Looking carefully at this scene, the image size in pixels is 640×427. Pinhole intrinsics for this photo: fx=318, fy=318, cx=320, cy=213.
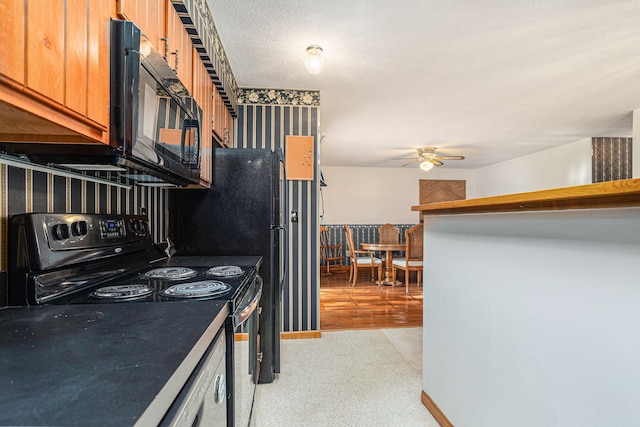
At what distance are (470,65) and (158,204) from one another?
8.42 feet

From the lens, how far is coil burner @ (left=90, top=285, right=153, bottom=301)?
1015mm

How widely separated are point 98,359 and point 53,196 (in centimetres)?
86

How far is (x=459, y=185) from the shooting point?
24.7ft

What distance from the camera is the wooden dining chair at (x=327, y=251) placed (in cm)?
637

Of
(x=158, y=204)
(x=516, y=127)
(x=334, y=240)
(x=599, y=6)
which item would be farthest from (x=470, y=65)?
(x=334, y=240)

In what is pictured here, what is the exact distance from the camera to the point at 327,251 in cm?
659

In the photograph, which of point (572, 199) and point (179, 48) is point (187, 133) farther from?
point (572, 199)

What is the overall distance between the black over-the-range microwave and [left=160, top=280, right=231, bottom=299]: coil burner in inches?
17.3

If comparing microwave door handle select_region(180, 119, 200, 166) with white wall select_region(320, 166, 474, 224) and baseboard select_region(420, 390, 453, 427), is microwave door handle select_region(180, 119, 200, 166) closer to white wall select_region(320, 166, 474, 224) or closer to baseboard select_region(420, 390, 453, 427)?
baseboard select_region(420, 390, 453, 427)

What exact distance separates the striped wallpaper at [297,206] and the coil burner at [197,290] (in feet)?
6.00

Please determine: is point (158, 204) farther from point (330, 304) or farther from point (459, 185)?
point (459, 185)

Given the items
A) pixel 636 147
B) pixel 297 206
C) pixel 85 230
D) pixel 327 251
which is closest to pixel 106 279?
pixel 85 230

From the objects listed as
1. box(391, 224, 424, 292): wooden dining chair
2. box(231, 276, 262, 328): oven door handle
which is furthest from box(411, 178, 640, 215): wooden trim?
box(391, 224, 424, 292): wooden dining chair

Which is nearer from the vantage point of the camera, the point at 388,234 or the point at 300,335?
the point at 300,335
